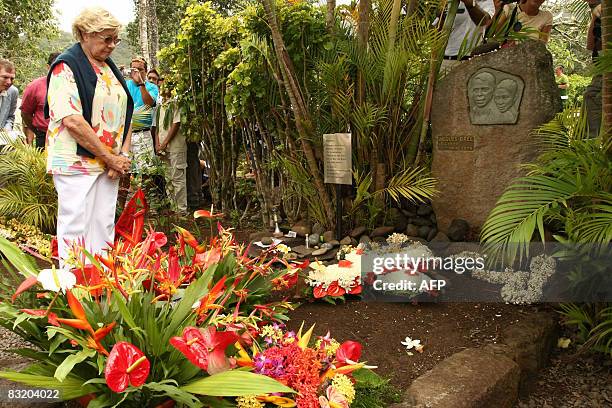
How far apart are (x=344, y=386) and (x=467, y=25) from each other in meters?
4.18

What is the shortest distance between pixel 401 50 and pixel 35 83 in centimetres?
367

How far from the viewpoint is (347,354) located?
89.7 inches

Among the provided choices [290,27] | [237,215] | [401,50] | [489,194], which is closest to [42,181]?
[237,215]

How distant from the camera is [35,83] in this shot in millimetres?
5684

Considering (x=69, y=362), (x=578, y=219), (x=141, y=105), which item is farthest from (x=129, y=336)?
(x=141, y=105)

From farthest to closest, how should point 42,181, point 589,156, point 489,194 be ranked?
point 42,181, point 489,194, point 589,156

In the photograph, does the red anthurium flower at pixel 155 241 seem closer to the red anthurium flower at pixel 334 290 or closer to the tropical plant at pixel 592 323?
the red anthurium flower at pixel 334 290

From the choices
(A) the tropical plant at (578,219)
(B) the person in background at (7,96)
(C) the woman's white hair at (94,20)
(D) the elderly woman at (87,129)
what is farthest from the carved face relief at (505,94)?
(B) the person in background at (7,96)

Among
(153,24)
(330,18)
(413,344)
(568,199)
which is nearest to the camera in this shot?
(413,344)

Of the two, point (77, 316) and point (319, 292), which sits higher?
point (77, 316)

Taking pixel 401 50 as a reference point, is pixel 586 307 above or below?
below

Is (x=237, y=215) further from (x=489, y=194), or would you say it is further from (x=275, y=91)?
(x=489, y=194)
